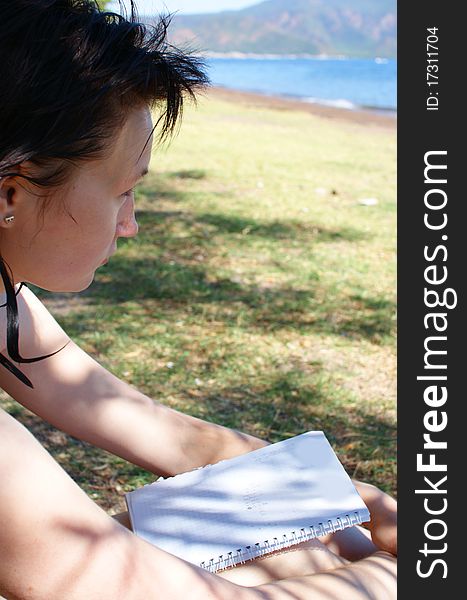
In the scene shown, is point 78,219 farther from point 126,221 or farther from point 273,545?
point 273,545

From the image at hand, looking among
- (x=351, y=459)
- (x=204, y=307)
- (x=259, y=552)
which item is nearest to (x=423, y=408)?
(x=259, y=552)

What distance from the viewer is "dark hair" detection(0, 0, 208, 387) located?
4.12 ft

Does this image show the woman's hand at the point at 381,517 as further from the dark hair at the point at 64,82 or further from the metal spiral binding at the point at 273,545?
the dark hair at the point at 64,82

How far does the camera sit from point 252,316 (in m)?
4.18

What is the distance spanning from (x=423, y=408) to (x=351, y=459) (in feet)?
2.89

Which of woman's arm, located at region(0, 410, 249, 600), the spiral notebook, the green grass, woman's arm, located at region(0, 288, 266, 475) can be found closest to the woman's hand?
the spiral notebook

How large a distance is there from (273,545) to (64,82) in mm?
978

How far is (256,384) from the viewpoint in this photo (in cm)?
346

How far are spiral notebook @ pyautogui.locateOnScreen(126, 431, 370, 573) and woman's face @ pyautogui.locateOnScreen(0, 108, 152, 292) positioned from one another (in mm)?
570

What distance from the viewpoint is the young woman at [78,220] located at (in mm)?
1169

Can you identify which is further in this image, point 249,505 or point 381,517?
point 381,517

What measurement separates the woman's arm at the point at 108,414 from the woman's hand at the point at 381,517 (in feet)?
1.03

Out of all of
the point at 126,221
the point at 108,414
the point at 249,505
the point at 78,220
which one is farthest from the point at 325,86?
the point at 78,220

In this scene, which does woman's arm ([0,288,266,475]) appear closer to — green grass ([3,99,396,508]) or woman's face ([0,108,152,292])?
woman's face ([0,108,152,292])
